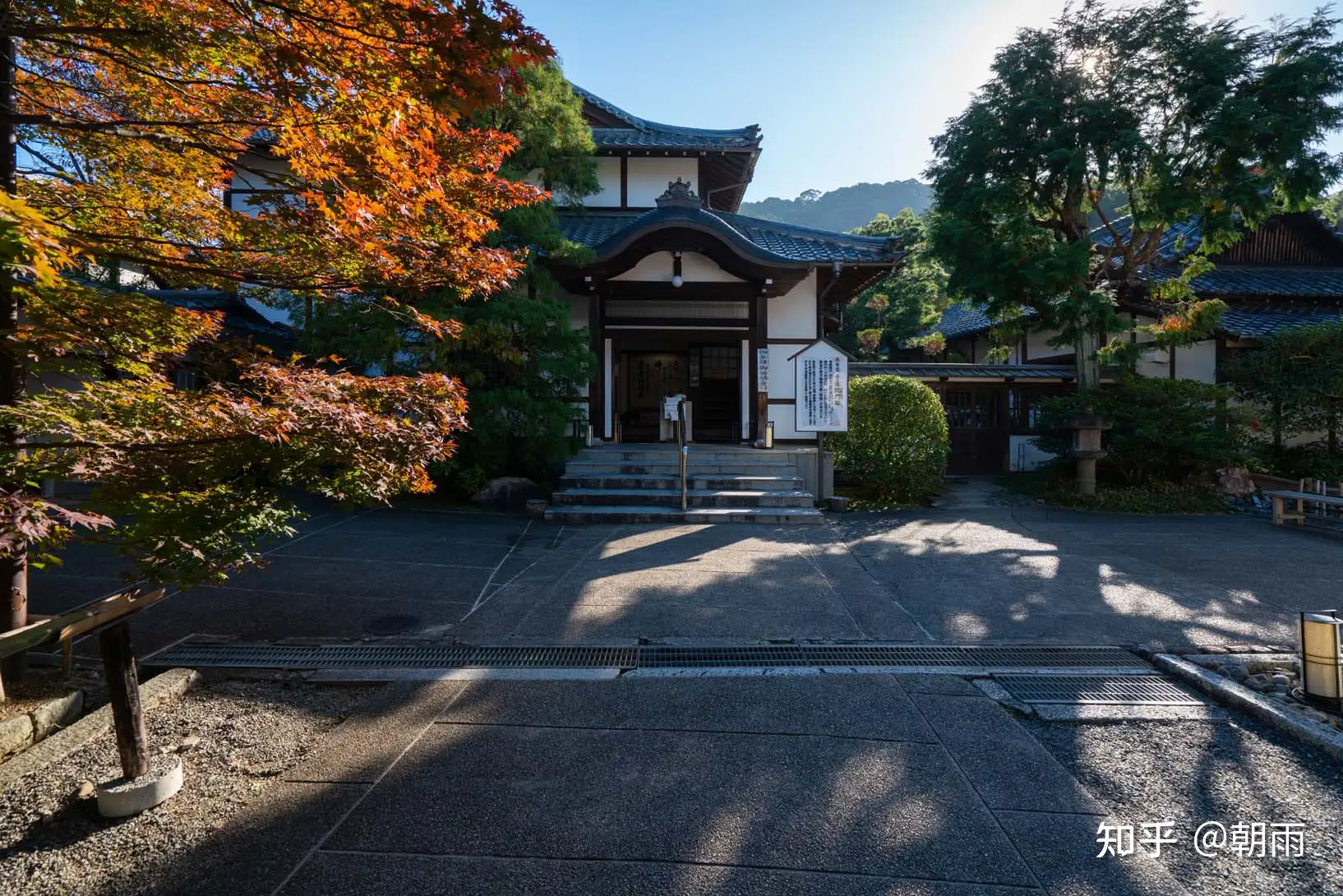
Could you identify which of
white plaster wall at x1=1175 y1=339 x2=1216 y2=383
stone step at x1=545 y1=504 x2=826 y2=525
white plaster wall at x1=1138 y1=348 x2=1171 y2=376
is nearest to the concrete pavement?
stone step at x1=545 y1=504 x2=826 y2=525

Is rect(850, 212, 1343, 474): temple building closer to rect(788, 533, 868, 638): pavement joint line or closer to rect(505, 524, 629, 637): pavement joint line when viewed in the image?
rect(788, 533, 868, 638): pavement joint line

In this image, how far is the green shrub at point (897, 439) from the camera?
1121 cm

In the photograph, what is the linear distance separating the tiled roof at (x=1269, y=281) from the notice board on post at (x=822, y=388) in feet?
31.0

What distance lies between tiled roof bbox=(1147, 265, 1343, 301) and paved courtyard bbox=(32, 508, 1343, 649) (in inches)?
364

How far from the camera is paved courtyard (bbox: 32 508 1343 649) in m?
5.14

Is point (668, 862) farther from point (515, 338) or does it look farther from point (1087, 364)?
point (1087, 364)

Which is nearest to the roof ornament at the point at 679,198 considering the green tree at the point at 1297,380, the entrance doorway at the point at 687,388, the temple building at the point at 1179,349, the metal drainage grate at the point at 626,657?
the entrance doorway at the point at 687,388

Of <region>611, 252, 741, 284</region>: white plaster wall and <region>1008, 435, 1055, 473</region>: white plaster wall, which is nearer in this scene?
<region>611, 252, 741, 284</region>: white plaster wall

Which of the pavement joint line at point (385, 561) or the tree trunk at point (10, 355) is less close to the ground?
the tree trunk at point (10, 355)

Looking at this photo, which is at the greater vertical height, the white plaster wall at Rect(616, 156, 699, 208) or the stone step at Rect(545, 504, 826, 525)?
the white plaster wall at Rect(616, 156, 699, 208)

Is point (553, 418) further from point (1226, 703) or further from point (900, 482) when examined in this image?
point (1226, 703)

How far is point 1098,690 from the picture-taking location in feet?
13.4

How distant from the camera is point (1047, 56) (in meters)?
11.3

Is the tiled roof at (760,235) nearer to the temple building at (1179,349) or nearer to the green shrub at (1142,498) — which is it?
the temple building at (1179,349)
